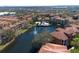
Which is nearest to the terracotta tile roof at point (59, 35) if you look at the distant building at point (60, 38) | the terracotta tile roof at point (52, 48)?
the distant building at point (60, 38)

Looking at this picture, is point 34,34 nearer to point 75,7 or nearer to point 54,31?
point 54,31

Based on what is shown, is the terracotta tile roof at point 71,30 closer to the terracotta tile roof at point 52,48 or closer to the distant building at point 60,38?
the distant building at point 60,38

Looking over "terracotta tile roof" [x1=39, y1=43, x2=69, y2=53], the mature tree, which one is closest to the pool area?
the mature tree

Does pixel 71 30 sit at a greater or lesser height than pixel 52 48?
greater

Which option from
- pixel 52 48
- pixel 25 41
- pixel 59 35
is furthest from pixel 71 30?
pixel 25 41

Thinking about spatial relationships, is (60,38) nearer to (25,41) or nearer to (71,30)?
(71,30)

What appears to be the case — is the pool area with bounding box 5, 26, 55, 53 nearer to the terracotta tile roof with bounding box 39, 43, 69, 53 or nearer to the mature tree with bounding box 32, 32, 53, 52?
the mature tree with bounding box 32, 32, 53, 52
